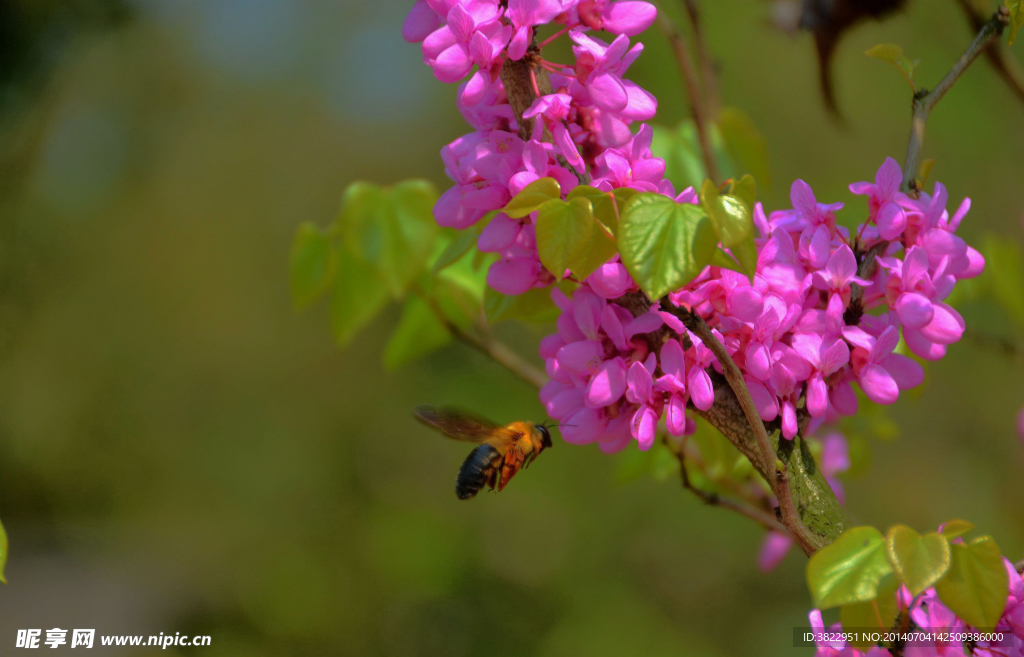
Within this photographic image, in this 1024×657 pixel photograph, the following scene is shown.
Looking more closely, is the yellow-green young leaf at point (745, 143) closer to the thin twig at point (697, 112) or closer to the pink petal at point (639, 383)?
the thin twig at point (697, 112)

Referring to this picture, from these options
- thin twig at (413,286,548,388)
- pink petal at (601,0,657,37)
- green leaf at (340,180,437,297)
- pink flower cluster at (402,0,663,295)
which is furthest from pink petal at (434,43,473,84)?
thin twig at (413,286,548,388)

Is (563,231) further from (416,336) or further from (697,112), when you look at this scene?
(416,336)

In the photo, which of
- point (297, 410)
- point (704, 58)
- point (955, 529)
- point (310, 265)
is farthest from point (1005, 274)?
point (297, 410)

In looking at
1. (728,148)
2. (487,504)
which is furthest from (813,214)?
(487,504)

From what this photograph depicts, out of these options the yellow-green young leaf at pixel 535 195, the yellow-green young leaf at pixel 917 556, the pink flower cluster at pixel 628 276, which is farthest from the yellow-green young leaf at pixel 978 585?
the yellow-green young leaf at pixel 535 195

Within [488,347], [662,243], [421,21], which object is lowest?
[662,243]

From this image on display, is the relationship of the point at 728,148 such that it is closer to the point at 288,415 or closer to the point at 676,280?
the point at 676,280

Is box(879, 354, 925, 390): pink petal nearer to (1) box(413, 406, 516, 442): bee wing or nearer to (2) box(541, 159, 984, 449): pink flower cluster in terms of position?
(2) box(541, 159, 984, 449): pink flower cluster
